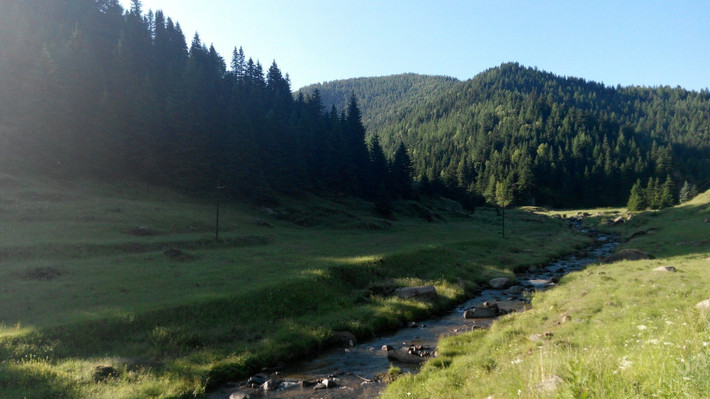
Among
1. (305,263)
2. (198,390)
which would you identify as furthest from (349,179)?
(198,390)

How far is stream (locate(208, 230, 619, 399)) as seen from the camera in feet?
59.0

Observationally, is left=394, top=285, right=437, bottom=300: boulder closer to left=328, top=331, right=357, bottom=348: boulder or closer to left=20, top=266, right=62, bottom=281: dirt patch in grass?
left=328, top=331, right=357, bottom=348: boulder

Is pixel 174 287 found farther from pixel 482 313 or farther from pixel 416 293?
pixel 482 313

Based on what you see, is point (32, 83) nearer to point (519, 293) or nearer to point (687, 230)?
point (519, 293)

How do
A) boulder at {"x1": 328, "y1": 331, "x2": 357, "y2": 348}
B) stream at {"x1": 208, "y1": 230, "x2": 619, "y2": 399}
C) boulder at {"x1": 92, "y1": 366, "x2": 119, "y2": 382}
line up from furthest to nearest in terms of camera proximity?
1. boulder at {"x1": 328, "y1": 331, "x2": 357, "y2": 348}
2. stream at {"x1": 208, "y1": 230, "x2": 619, "y2": 399}
3. boulder at {"x1": 92, "y1": 366, "x2": 119, "y2": 382}

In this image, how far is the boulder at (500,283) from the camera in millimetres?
41250

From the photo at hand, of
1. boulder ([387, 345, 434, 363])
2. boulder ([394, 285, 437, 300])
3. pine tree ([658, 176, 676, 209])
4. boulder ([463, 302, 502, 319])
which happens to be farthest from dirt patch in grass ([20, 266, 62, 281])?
pine tree ([658, 176, 676, 209])

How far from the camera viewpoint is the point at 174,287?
1179 inches

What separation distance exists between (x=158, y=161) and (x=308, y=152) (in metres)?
42.1

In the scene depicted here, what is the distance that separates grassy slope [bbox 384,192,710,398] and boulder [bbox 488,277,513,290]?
280 inches

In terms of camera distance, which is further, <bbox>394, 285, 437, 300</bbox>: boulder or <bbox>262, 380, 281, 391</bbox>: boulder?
<bbox>394, 285, 437, 300</bbox>: boulder

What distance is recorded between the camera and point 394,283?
37.9 metres

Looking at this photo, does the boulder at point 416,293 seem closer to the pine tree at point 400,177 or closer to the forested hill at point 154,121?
the forested hill at point 154,121

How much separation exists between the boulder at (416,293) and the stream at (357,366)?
2539 mm
